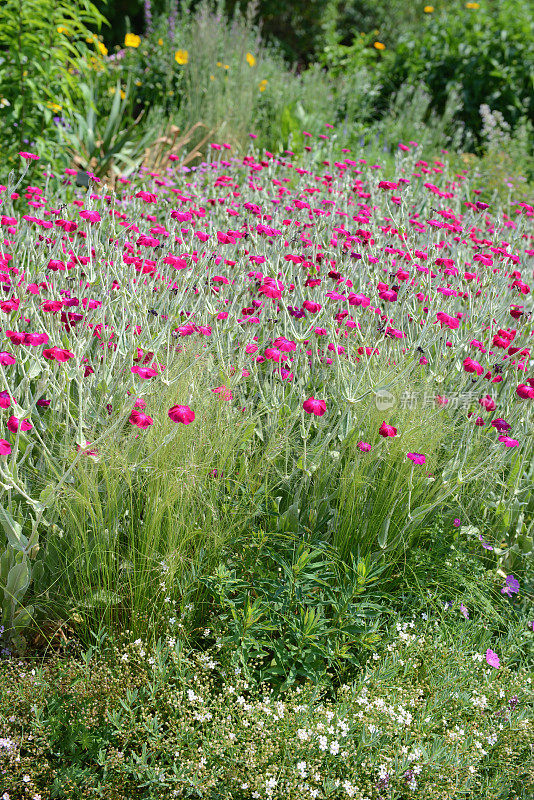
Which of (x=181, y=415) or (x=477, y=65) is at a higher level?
(x=477, y=65)

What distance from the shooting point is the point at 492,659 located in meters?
2.56

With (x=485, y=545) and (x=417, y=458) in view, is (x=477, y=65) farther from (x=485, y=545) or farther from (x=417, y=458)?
(x=417, y=458)

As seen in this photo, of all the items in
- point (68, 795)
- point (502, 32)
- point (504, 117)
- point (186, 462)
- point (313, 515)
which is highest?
point (502, 32)

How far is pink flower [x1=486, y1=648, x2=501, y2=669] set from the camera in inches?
100

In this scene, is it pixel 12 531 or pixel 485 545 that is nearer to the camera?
pixel 12 531

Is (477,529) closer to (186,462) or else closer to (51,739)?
(186,462)

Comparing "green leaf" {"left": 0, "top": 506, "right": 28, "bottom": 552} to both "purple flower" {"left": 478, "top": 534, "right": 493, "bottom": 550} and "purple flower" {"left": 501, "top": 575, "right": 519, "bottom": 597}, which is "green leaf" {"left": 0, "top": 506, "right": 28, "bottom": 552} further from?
"purple flower" {"left": 501, "top": 575, "right": 519, "bottom": 597}

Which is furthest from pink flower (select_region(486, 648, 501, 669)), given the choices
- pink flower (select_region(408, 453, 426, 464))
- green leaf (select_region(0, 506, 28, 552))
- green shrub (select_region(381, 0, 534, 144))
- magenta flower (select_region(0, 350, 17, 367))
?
green shrub (select_region(381, 0, 534, 144))

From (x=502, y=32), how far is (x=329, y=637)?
31.1 ft

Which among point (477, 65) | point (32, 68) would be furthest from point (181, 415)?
point (477, 65)

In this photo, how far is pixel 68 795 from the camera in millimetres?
1922

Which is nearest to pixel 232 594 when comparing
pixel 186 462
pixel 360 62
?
pixel 186 462
